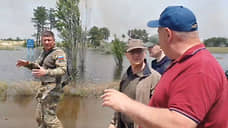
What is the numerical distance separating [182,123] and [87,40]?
7700 millimetres

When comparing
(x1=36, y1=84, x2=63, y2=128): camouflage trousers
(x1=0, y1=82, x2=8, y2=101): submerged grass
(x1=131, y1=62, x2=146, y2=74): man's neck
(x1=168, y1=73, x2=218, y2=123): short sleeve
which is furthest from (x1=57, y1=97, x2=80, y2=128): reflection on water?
(x1=168, y1=73, x2=218, y2=123): short sleeve

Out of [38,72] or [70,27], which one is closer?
[38,72]

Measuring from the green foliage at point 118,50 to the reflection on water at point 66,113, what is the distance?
2.71 m

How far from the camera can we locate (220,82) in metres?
1.13

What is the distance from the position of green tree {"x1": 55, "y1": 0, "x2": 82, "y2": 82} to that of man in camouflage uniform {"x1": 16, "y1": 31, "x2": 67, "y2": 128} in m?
3.95

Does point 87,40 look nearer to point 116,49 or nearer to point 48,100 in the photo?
point 116,49

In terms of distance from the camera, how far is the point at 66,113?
20.4ft

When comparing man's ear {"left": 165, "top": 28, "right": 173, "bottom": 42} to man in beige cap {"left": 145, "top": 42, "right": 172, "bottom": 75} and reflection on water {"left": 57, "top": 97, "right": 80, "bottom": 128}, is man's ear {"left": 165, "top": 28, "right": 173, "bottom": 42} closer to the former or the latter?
man in beige cap {"left": 145, "top": 42, "right": 172, "bottom": 75}

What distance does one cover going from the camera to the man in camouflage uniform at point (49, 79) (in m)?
3.84

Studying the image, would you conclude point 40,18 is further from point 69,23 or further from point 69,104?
point 69,104

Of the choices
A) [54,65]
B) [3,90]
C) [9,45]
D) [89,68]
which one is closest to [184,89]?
[54,65]

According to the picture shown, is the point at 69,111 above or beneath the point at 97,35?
beneath

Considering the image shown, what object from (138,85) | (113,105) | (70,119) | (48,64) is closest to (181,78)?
(113,105)

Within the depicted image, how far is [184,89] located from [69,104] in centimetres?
608
